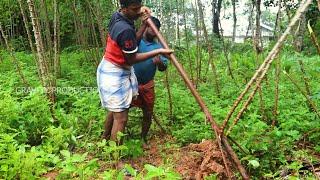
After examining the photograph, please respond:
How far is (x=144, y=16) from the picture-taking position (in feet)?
12.6

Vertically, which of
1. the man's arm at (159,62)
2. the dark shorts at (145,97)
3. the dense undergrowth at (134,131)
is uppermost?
the man's arm at (159,62)

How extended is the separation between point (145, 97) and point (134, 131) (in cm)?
64

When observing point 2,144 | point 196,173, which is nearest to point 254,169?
point 196,173

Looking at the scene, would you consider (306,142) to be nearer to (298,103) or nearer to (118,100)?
(298,103)

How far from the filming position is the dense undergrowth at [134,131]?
313 centimetres

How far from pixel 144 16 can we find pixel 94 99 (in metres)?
2.00

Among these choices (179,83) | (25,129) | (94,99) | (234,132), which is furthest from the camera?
(179,83)

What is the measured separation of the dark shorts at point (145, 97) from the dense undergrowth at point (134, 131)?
416 millimetres

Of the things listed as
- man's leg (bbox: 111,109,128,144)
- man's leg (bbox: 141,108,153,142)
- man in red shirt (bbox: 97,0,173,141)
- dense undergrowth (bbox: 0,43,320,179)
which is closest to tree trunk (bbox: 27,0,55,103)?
dense undergrowth (bbox: 0,43,320,179)

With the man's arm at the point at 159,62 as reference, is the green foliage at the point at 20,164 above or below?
below

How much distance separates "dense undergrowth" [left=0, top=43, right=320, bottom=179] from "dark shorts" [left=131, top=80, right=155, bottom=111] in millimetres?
416

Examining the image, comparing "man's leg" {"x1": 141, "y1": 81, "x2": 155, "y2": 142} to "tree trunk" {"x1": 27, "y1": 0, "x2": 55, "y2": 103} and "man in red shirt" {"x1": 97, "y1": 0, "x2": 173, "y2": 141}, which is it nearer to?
"man in red shirt" {"x1": 97, "y1": 0, "x2": 173, "y2": 141}

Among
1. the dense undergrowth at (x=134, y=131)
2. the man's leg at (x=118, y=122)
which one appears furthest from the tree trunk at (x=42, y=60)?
the man's leg at (x=118, y=122)

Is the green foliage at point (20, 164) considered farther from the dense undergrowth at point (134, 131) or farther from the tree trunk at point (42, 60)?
the tree trunk at point (42, 60)
